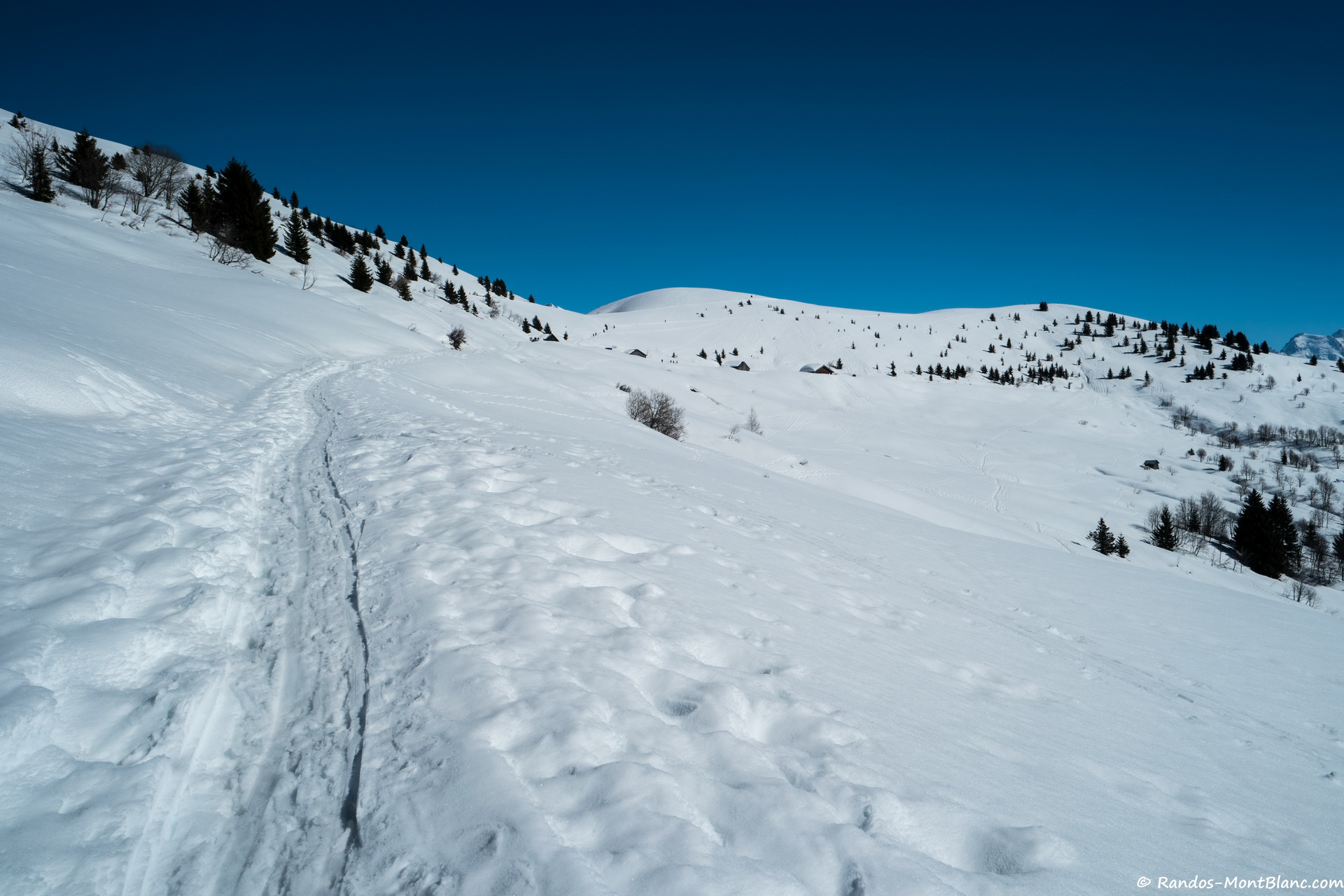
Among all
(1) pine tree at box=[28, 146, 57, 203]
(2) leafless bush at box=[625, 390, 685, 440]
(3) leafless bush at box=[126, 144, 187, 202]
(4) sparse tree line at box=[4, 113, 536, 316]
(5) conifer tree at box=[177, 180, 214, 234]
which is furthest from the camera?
(3) leafless bush at box=[126, 144, 187, 202]

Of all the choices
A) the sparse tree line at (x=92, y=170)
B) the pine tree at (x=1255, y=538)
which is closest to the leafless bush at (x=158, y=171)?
the sparse tree line at (x=92, y=170)

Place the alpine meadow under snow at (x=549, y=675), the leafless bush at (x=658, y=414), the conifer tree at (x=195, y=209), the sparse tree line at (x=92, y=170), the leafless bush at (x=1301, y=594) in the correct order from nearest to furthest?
the alpine meadow under snow at (x=549, y=675), the leafless bush at (x=1301, y=594), the leafless bush at (x=658, y=414), the sparse tree line at (x=92, y=170), the conifer tree at (x=195, y=209)

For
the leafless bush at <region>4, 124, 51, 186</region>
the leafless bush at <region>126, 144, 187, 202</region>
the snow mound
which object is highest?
the snow mound

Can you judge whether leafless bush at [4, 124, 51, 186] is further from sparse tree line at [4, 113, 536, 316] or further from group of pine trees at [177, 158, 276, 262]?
group of pine trees at [177, 158, 276, 262]

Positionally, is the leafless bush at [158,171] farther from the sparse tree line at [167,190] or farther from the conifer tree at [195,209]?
the conifer tree at [195,209]

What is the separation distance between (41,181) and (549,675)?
45317 millimetres

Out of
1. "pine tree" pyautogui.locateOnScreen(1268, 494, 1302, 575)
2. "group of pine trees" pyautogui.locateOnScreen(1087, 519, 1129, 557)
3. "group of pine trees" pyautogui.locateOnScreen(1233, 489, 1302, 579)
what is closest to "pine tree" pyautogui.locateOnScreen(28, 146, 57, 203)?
"group of pine trees" pyautogui.locateOnScreen(1087, 519, 1129, 557)

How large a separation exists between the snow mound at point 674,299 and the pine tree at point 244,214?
3558 inches

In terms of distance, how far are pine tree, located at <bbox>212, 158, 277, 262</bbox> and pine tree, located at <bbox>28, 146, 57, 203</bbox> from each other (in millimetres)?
8589

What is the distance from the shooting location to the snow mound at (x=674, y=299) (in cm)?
13350

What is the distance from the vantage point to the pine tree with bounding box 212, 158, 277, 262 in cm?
3800

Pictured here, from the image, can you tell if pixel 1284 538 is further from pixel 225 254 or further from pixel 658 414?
pixel 225 254

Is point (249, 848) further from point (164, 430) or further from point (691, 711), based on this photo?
point (164, 430)

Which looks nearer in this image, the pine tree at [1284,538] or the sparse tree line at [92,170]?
the sparse tree line at [92,170]
